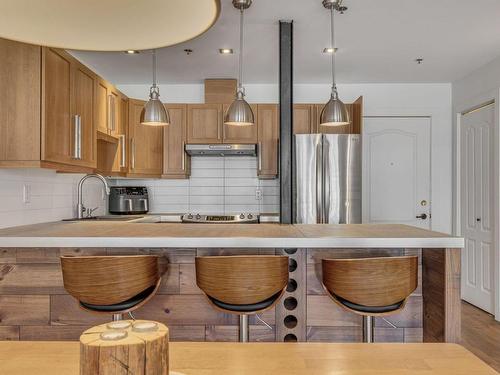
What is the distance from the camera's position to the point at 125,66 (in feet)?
13.5

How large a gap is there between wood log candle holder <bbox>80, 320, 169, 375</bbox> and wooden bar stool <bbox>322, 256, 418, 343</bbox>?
1.37 meters

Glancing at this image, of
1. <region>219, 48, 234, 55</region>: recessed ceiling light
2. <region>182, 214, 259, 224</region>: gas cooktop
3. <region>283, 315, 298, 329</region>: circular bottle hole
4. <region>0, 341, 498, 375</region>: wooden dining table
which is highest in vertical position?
<region>219, 48, 234, 55</region>: recessed ceiling light

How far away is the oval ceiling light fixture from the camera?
630mm

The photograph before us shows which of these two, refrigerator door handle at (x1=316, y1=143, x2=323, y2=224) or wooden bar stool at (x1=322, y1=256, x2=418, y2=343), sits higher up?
refrigerator door handle at (x1=316, y1=143, x2=323, y2=224)

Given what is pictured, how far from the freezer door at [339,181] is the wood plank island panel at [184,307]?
1.79 metres

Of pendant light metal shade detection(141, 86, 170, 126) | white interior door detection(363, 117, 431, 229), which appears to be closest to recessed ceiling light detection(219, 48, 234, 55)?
pendant light metal shade detection(141, 86, 170, 126)

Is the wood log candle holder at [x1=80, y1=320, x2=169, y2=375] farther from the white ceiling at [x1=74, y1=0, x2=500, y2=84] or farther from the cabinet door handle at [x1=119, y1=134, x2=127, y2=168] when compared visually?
the cabinet door handle at [x1=119, y1=134, x2=127, y2=168]

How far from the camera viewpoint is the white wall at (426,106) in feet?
15.6

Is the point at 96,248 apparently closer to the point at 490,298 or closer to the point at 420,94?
the point at 490,298

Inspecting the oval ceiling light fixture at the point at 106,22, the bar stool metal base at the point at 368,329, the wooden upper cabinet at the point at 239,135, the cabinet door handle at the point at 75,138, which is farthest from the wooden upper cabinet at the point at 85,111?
the oval ceiling light fixture at the point at 106,22

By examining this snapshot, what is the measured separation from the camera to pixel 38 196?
318cm

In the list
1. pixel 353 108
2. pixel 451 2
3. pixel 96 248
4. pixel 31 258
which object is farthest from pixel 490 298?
pixel 31 258

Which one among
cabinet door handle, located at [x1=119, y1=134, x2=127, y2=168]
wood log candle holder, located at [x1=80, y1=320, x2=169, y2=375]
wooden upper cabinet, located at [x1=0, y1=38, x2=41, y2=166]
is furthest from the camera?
cabinet door handle, located at [x1=119, y1=134, x2=127, y2=168]

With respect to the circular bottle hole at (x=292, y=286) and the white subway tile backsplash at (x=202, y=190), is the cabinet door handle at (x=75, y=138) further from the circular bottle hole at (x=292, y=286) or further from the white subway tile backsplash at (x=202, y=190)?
the white subway tile backsplash at (x=202, y=190)
